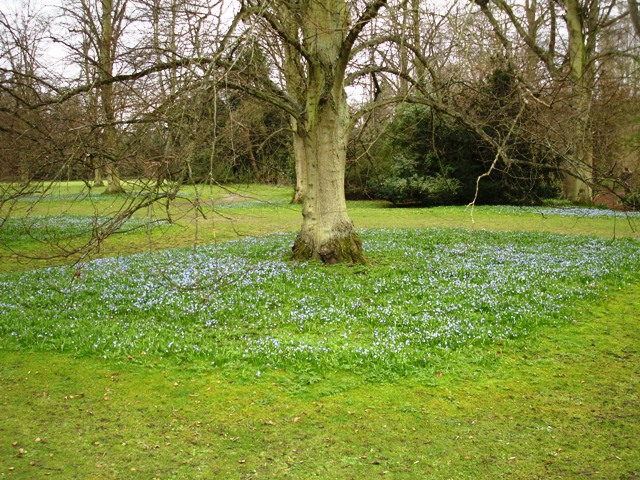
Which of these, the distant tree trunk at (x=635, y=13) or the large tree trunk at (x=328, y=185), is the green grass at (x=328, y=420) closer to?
the distant tree trunk at (x=635, y=13)

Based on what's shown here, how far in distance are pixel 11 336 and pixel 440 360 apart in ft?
18.4

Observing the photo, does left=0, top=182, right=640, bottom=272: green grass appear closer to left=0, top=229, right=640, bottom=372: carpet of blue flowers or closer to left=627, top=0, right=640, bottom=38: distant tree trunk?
left=0, top=229, right=640, bottom=372: carpet of blue flowers

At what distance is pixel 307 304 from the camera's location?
8430 millimetres

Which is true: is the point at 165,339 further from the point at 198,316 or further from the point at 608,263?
the point at 608,263

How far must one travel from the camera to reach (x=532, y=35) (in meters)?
24.9

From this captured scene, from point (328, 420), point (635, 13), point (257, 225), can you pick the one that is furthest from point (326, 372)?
point (257, 225)

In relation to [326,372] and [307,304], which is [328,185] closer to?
[307,304]

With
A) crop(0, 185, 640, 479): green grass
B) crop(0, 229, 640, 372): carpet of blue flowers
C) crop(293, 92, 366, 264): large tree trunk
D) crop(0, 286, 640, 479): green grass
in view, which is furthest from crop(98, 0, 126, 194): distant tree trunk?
crop(293, 92, 366, 264): large tree trunk

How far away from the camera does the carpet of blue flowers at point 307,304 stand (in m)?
6.61

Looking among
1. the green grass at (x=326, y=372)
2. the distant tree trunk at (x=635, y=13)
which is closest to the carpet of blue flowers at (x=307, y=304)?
the green grass at (x=326, y=372)

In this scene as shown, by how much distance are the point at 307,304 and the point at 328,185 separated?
3.62m

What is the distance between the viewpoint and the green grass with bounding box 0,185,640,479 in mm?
4430

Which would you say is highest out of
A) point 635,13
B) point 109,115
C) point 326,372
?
point 109,115

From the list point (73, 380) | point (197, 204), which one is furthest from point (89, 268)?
point (197, 204)
